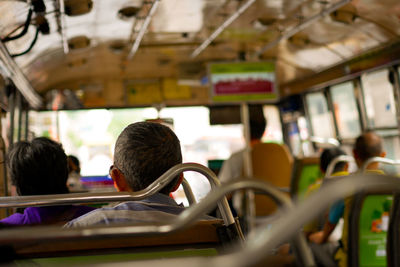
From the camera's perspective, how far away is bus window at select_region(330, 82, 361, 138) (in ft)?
27.6

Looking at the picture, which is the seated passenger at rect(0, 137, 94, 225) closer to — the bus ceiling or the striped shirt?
the striped shirt

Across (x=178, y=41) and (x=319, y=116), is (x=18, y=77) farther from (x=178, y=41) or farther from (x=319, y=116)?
(x=319, y=116)

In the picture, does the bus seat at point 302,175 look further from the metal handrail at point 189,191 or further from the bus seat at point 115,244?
the bus seat at point 115,244

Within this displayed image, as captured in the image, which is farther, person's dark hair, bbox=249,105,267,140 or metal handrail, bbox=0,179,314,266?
person's dark hair, bbox=249,105,267,140

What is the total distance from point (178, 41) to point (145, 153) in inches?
242

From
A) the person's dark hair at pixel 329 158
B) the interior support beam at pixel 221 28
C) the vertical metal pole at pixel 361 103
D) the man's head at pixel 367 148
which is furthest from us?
the vertical metal pole at pixel 361 103

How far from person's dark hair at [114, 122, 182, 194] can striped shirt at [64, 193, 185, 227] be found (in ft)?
0.67

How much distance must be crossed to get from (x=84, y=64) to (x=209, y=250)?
7629 millimetres

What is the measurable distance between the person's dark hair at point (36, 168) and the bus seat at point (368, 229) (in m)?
1.70

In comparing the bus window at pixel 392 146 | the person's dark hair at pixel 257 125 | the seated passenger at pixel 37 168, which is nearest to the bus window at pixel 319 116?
the bus window at pixel 392 146

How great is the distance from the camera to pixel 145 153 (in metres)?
1.98

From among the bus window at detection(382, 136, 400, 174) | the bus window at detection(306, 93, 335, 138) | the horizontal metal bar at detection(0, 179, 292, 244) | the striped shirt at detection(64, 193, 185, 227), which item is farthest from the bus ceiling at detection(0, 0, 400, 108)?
the horizontal metal bar at detection(0, 179, 292, 244)

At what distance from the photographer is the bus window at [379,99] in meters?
7.25

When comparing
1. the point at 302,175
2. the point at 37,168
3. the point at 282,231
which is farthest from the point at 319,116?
the point at 282,231
